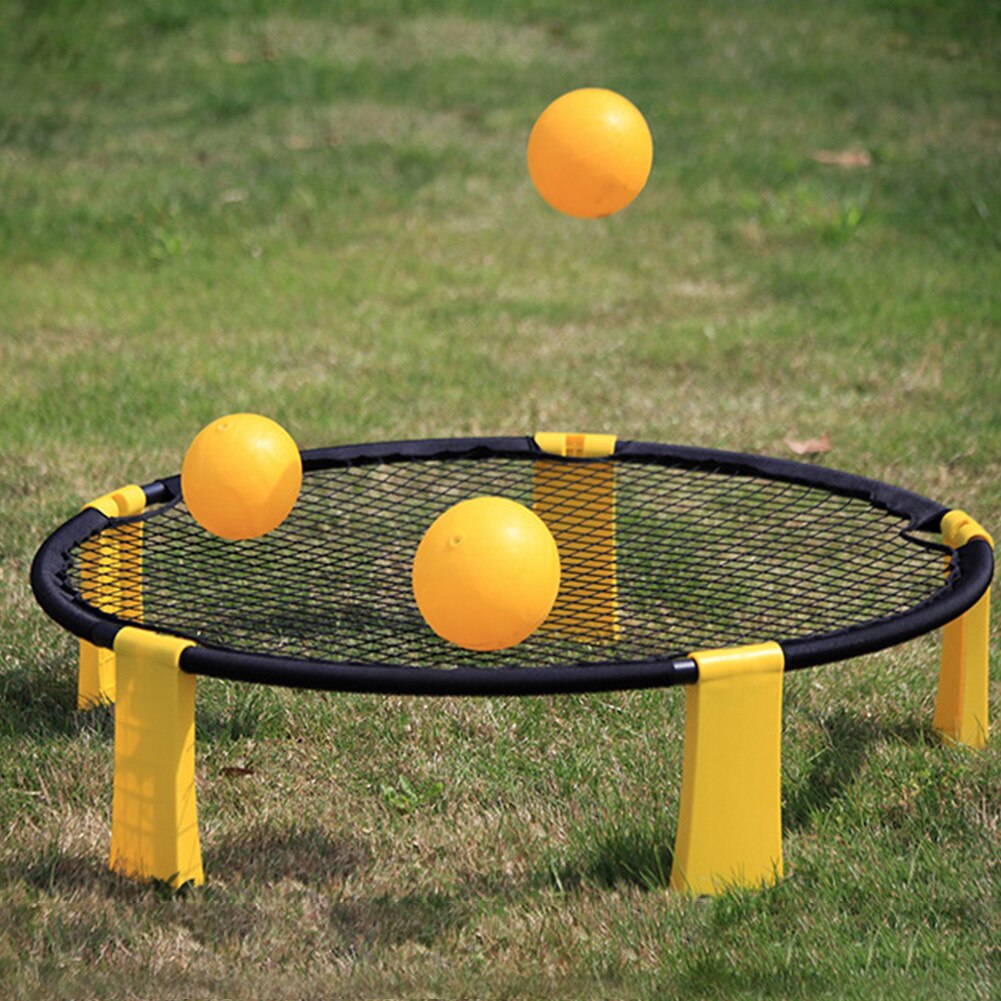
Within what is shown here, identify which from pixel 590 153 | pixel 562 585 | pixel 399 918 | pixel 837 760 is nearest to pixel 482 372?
pixel 562 585

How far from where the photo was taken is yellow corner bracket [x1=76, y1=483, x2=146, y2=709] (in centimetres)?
354

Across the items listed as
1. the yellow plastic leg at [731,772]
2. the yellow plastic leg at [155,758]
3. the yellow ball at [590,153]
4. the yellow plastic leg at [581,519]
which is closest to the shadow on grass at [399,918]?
the yellow plastic leg at [155,758]

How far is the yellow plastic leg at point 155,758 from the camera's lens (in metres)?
2.83

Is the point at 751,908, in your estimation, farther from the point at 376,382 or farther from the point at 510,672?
the point at 376,382

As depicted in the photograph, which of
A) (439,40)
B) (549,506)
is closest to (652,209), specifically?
(439,40)

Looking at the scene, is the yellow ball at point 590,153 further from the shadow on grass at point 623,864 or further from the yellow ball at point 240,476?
the shadow on grass at point 623,864

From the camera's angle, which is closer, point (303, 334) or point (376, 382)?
point (376, 382)

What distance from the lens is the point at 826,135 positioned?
358 inches

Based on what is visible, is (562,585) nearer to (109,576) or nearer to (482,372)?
(109,576)

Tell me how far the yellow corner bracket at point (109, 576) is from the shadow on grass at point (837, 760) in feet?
4.78

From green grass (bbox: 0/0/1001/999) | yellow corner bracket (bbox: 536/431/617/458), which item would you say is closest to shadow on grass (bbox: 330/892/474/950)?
green grass (bbox: 0/0/1001/999)

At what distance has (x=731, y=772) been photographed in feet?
9.39

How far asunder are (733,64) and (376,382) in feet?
17.4

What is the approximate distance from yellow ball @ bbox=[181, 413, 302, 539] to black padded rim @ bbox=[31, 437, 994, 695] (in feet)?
1.00
